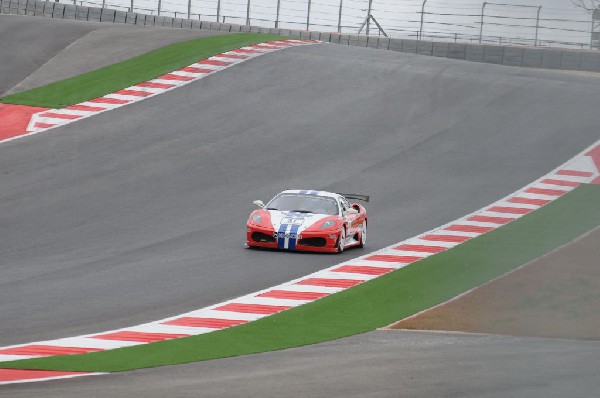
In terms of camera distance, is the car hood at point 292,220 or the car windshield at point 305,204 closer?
the car hood at point 292,220

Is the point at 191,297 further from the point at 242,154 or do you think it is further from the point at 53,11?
the point at 53,11

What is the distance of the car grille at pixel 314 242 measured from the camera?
787 inches

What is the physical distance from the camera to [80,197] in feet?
78.0

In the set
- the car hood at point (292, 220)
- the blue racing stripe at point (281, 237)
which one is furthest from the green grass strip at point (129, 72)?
the blue racing stripe at point (281, 237)

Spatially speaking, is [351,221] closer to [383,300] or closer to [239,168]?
[383,300]

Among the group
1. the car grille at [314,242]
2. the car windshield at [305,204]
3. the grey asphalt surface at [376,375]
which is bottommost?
the car grille at [314,242]

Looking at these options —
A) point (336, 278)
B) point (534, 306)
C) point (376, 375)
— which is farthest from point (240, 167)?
point (376, 375)

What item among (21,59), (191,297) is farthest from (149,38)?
(191,297)

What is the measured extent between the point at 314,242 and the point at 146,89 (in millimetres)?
15686

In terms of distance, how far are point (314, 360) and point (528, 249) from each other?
9.58m

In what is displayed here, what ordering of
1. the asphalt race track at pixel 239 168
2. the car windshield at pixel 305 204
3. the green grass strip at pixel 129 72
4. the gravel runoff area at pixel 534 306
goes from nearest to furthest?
the gravel runoff area at pixel 534 306 < the asphalt race track at pixel 239 168 < the car windshield at pixel 305 204 < the green grass strip at pixel 129 72

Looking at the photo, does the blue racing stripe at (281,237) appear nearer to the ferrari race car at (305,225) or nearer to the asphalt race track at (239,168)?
the ferrari race car at (305,225)

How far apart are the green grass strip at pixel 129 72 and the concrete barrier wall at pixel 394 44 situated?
361 inches

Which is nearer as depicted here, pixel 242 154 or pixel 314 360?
pixel 314 360
